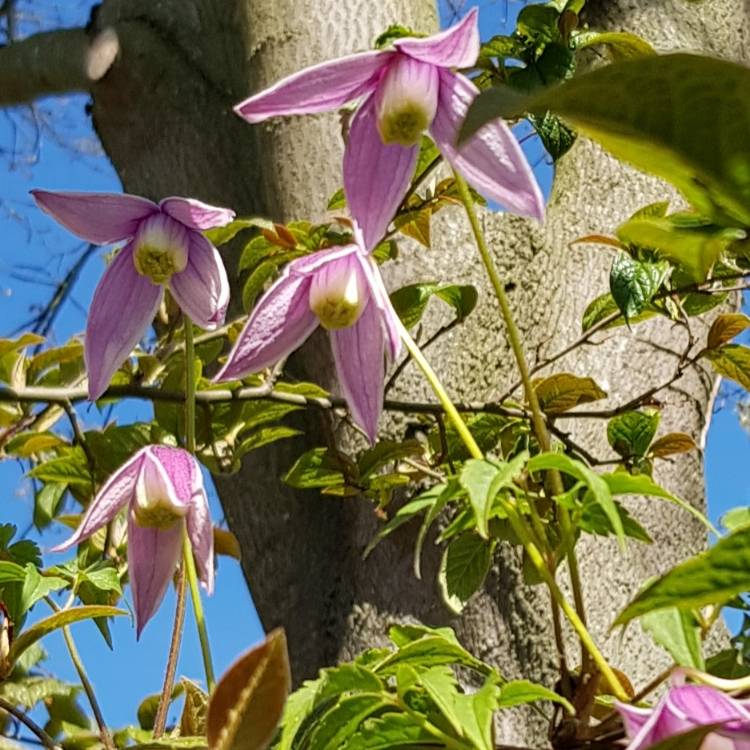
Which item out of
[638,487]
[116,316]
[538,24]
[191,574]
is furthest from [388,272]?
[638,487]

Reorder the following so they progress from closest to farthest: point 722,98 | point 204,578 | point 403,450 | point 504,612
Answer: point 722,98 < point 204,578 < point 403,450 < point 504,612

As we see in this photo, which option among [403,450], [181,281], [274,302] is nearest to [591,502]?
[274,302]

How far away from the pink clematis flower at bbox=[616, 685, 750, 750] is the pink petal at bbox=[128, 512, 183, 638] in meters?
0.31

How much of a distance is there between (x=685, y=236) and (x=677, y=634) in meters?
0.17

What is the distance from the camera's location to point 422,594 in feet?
3.75

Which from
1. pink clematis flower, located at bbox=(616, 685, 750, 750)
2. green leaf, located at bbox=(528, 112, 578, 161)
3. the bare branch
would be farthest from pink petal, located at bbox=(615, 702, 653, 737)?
the bare branch

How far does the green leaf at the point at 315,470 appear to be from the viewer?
0.97 metres

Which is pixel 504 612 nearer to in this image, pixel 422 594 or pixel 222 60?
pixel 422 594

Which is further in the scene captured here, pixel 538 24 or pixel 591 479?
pixel 538 24

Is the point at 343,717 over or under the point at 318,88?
under

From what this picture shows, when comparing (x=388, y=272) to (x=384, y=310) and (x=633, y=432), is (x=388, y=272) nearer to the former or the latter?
(x=633, y=432)

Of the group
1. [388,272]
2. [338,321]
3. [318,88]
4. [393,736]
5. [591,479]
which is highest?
[388,272]

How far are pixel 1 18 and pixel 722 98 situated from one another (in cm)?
292

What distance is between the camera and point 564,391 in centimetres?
93
